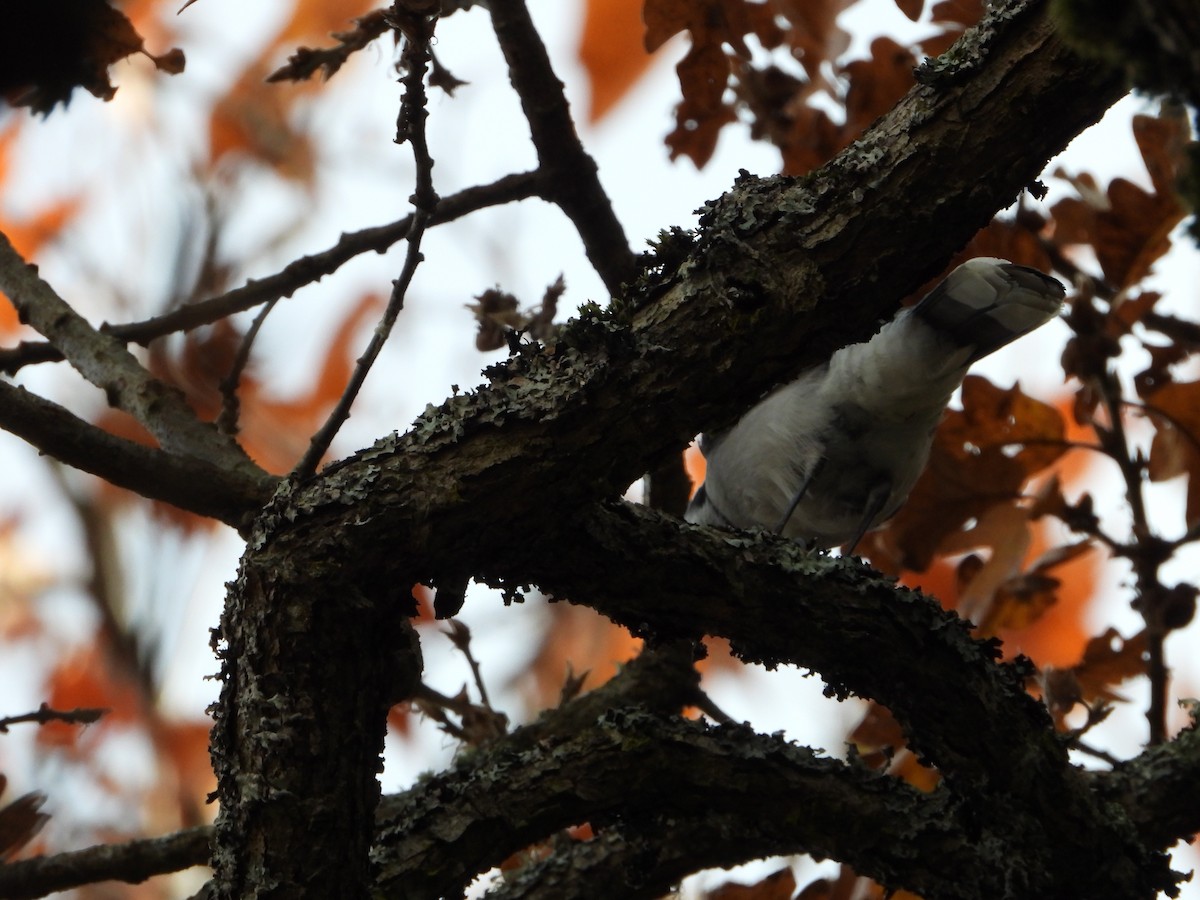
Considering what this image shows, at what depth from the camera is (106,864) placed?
79.7 inches

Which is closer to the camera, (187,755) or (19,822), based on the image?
(19,822)

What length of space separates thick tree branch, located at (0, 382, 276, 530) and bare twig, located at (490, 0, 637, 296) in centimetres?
99

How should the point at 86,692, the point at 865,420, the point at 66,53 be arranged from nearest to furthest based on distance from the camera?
1. the point at 66,53
2. the point at 865,420
3. the point at 86,692

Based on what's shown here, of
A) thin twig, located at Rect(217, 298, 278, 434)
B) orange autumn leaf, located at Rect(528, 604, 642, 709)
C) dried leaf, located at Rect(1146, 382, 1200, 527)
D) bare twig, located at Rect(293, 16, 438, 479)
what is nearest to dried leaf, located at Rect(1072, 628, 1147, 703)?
dried leaf, located at Rect(1146, 382, 1200, 527)

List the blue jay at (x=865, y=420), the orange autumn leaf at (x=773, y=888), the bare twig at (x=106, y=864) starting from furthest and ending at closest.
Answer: the blue jay at (x=865, y=420) < the orange autumn leaf at (x=773, y=888) < the bare twig at (x=106, y=864)

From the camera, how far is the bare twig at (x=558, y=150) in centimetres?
230

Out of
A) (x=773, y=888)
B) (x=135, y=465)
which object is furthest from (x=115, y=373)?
(x=773, y=888)

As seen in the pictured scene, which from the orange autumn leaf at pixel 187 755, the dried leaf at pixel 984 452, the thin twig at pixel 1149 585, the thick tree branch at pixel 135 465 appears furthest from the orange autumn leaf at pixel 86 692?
the thin twig at pixel 1149 585

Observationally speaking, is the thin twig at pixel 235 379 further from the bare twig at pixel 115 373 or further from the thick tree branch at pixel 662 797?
the thick tree branch at pixel 662 797

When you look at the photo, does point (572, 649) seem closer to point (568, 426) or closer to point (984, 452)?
point (984, 452)

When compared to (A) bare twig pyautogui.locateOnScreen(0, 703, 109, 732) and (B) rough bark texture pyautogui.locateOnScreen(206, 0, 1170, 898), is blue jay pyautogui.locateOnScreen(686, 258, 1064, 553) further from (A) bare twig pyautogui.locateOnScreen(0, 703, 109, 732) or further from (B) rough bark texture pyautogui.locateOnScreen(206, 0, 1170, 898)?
(A) bare twig pyautogui.locateOnScreen(0, 703, 109, 732)

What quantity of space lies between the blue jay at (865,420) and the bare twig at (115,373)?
1.20 m

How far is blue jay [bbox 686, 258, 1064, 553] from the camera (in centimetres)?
232

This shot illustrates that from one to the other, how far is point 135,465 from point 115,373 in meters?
0.43
